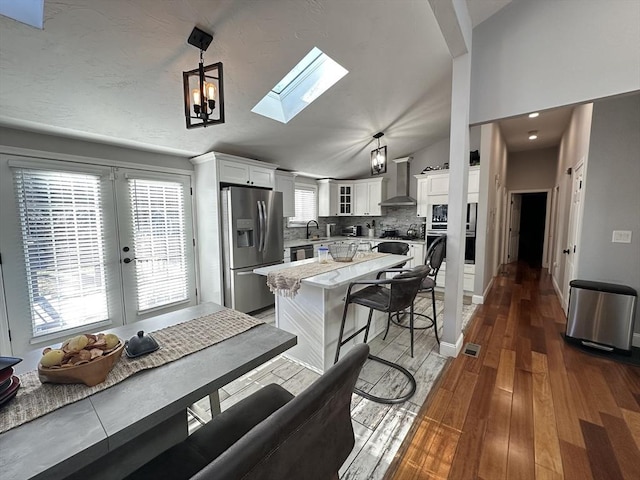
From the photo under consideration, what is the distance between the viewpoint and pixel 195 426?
5.79 ft

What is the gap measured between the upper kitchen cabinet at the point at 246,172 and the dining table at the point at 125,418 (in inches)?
101

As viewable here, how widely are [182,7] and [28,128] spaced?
1.96 meters

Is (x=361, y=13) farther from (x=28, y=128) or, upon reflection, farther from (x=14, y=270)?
(x=14, y=270)

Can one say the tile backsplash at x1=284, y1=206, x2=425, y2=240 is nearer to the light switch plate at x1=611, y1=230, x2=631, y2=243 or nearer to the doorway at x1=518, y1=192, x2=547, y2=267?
the light switch plate at x1=611, y1=230, x2=631, y2=243

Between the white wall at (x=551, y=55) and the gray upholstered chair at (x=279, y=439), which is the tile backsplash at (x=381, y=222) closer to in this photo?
the white wall at (x=551, y=55)

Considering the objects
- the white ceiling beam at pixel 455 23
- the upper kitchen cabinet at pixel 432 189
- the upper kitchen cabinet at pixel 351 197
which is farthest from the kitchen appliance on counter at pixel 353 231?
the white ceiling beam at pixel 455 23

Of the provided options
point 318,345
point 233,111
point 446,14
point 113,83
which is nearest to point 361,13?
point 446,14

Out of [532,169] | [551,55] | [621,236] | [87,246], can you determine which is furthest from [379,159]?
[532,169]

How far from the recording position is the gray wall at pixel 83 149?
239 centimetres

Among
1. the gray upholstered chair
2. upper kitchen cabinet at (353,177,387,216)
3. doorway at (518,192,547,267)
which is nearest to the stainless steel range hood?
upper kitchen cabinet at (353,177,387,216)

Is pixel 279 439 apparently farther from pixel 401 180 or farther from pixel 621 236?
pixel 401 180

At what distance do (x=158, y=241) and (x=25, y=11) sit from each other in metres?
2.31

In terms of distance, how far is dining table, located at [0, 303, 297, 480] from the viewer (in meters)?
0.61

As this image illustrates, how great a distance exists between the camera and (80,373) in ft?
2.80
